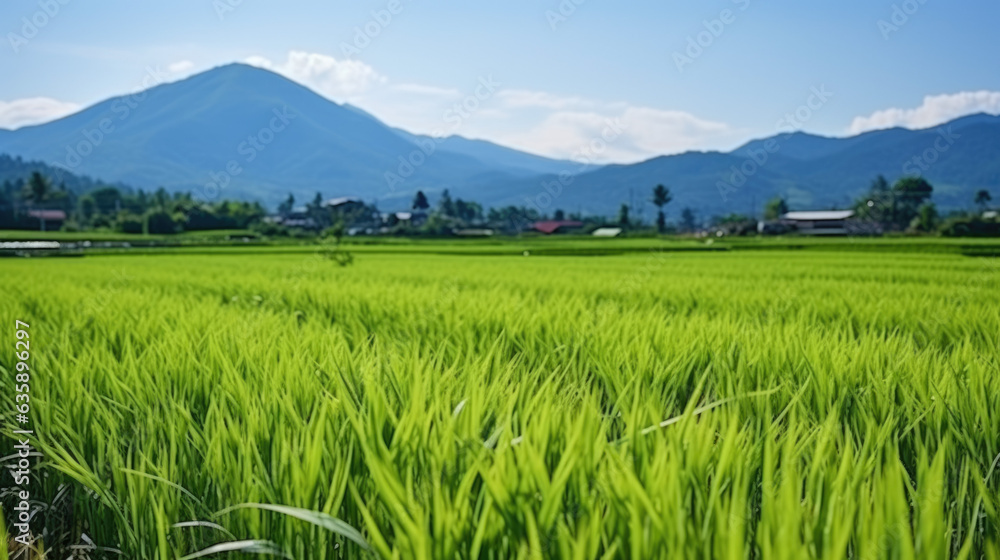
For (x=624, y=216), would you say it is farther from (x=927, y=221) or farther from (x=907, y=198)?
(x=907, y=198)

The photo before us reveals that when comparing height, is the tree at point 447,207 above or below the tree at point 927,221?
above

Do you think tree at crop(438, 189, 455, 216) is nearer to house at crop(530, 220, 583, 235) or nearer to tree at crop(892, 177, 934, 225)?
house at crop(530, 220, 583, 235)

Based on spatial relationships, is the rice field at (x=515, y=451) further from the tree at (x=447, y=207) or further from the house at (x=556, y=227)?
the tree at (x=447, y=207)

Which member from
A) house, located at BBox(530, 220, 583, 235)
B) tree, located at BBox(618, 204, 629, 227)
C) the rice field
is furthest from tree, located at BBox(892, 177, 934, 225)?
the rice field

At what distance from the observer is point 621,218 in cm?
9612

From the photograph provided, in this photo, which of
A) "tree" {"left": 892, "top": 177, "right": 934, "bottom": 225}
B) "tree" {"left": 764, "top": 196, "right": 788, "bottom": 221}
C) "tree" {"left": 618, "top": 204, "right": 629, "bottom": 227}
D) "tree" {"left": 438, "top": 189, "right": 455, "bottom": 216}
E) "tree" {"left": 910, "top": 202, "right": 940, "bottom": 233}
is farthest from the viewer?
"tree" {"left": 764, "top": 196, "right": 788, "bottom": 221}

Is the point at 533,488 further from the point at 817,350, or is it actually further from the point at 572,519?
the point at 817,350

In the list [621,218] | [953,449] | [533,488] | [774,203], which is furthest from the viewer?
[774,203]

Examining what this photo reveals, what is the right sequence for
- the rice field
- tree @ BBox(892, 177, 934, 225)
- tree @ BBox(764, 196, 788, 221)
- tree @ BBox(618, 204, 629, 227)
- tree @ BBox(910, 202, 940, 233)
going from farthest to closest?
tree @ BBox(764, 196, 788, 221)
tree @ BBox(618, 204, 629, 227)
tree @ BBox(892, 177, 934, 225)
tree @ BBox(910, 202, 940, 233)
the rice field

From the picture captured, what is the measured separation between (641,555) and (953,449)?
131 cm

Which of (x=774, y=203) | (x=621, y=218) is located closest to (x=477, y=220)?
(x=621, y=218)

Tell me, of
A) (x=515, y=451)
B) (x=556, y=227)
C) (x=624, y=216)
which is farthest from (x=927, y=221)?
(x=515, y=451)

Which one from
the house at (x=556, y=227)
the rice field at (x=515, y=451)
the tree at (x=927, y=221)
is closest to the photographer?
the rice field at (x=515, y=451)

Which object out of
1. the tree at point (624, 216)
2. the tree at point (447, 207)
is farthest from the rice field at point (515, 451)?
the tree at point (447, 207)
